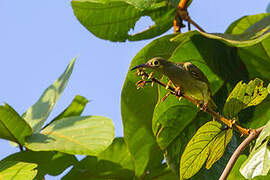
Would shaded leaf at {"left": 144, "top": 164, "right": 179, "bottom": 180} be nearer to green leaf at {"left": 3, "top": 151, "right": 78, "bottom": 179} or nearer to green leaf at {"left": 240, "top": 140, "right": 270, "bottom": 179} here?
green leaf at {"left": 3, "top": 151, "right": 78, "bottom": 179}

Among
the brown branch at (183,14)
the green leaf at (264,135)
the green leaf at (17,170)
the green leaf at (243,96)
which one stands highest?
the brown branch at (183,14)

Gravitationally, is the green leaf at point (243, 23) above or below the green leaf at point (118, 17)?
below

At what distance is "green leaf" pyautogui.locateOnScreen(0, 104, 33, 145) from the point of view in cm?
91

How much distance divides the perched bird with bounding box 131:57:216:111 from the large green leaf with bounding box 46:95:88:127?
1.06 feet

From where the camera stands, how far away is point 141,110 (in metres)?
0.98

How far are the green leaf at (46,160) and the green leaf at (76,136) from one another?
0.11 feet

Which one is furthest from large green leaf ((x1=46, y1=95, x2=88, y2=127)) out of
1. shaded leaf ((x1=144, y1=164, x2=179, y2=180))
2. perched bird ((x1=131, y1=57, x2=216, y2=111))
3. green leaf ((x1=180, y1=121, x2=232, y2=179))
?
green leaf ((x1=180, y1=121, x2=232, y2=179))

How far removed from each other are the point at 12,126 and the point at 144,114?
27cm

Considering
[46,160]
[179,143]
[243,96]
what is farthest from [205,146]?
[46,160]

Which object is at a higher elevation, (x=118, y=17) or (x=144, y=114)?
(x=118, y=17)

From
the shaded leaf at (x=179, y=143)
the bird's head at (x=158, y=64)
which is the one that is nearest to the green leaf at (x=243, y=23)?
the shaded leaf at (x=179, y=143)

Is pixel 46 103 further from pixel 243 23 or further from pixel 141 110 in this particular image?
pixel 243 23

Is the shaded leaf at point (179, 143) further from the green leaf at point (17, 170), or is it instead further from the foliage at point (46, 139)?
the green leaf at point (17, 170)

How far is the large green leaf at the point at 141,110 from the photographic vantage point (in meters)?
0.96
